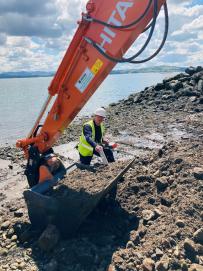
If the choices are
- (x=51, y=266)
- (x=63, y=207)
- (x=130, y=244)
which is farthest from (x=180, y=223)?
(x=51, y=266)

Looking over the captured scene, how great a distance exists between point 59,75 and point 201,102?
46.8ft

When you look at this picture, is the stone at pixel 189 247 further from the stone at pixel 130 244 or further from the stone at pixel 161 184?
the stone at pixel 161 184

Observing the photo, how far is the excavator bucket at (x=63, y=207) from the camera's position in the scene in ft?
19.0

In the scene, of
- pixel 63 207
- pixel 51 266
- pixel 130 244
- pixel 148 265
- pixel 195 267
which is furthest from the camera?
pixel 63 207

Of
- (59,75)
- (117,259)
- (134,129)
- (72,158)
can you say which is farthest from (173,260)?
(134,129)

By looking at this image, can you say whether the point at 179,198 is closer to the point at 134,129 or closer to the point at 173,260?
the point at 173,260

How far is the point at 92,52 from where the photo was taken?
18.5 ft

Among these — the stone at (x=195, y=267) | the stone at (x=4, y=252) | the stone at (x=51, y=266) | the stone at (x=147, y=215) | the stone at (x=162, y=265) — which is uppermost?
the stone at (x=195, y=267)

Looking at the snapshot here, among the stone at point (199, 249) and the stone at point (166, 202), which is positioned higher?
→ the stone at point (199, 249)

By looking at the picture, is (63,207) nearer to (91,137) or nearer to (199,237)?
(91,137)

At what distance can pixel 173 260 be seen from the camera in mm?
4996

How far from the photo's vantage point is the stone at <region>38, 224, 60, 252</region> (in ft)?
18.8

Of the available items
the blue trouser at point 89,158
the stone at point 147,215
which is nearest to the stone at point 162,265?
the stone at point 147,215

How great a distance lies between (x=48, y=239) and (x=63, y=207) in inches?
20.5
